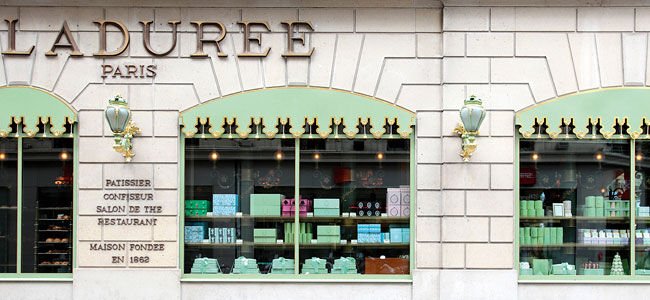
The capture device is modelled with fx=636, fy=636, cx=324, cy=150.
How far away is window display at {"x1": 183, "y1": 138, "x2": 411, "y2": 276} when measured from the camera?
10812 millimetres

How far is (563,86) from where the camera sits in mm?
10438

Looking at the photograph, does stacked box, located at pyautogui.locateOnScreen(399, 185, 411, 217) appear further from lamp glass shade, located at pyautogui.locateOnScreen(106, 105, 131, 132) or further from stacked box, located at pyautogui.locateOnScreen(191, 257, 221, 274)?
lamp glass shade, located at pyautogui.locateOnScreen(106, 105, 131, 132)

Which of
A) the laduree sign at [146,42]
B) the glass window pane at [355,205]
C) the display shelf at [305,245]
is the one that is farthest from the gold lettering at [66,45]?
the glass window pane at [355,205]

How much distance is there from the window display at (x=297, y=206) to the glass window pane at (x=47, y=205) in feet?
6.54

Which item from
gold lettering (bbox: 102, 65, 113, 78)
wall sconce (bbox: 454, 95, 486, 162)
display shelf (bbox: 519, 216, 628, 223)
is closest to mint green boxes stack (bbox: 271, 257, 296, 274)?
wall sconce (bbox: 454, 95, 486, 162)

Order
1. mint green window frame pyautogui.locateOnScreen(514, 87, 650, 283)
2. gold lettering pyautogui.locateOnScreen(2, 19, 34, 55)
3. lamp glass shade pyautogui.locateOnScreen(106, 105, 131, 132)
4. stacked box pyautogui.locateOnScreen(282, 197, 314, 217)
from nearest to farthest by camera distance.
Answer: lamp glass shade pyautogui.locateOnScreen(106, 105, 131, 132)
mint green window frame pyautogui.locateOnScreen(514, 87, 650, 283)
gold lettering pyautogui.locateOnScreen(2, 19, 34, 55)
stacked box pyautogui.locateOnScreen(282, 197, 314, 217)

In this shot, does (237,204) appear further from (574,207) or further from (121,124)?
(574,207)

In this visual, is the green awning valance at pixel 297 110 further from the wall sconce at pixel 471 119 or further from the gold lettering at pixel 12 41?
the gold lettering at pixel 12 41

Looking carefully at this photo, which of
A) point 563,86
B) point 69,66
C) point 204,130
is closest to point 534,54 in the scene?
point 563,86

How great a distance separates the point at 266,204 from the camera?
10992 mm

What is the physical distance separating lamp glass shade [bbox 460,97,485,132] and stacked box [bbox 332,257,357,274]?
305 centimetres

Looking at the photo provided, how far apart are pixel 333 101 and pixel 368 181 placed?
1539 millimetres

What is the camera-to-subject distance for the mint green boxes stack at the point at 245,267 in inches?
428

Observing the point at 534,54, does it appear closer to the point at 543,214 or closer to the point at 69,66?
the point at 543,214
